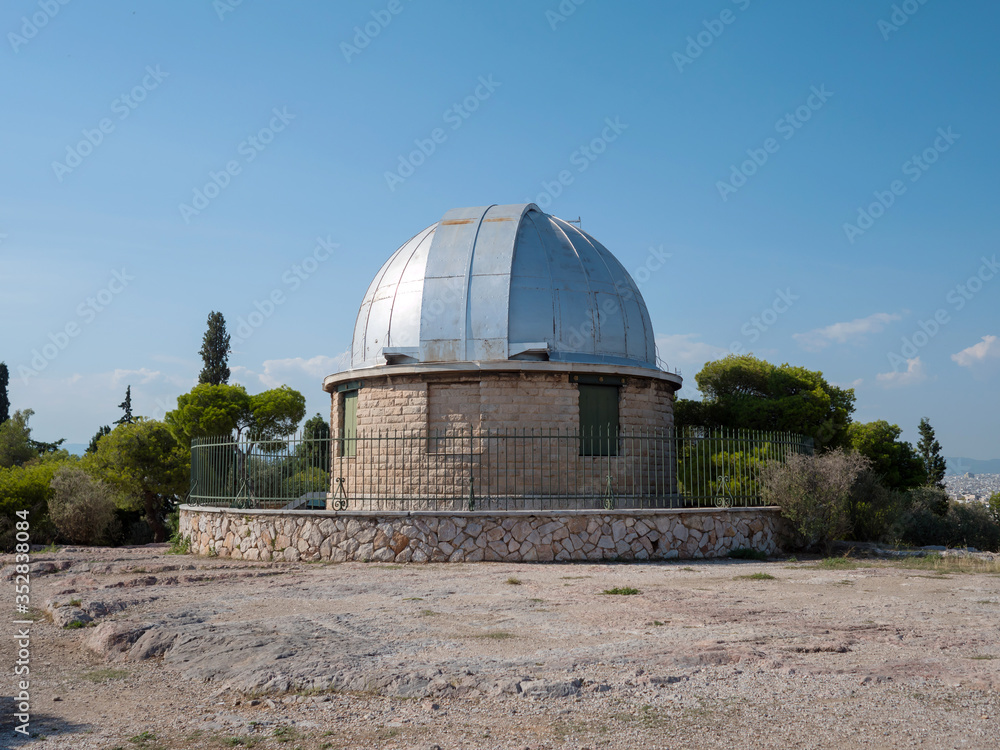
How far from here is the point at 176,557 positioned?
48.3 ft

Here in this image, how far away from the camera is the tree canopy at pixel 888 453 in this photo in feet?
70.5

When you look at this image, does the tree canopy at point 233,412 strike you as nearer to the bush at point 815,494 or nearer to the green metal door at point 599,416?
the green metal door at point 599,416

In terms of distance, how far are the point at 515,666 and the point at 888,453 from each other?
755 inches

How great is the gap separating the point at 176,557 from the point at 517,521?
6759 millimetres

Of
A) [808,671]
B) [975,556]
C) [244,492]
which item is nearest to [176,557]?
[244,492]

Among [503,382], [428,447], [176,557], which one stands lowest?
[176,557]

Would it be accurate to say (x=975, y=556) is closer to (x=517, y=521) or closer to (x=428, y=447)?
(x=517, y=521)

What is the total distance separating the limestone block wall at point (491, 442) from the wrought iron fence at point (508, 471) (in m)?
0.03

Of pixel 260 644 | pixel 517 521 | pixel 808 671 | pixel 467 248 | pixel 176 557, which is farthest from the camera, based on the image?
pixel 467 248

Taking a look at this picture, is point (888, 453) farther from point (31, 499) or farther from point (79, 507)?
point (31, 499)

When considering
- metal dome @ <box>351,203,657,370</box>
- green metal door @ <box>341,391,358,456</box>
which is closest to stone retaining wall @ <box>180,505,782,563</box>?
green metal door @ <box>341,391,358,456</box>

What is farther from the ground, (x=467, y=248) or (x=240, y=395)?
(x=467, y=248)

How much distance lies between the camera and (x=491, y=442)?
15.1 metres

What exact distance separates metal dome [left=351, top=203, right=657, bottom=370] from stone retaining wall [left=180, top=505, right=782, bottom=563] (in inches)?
158
